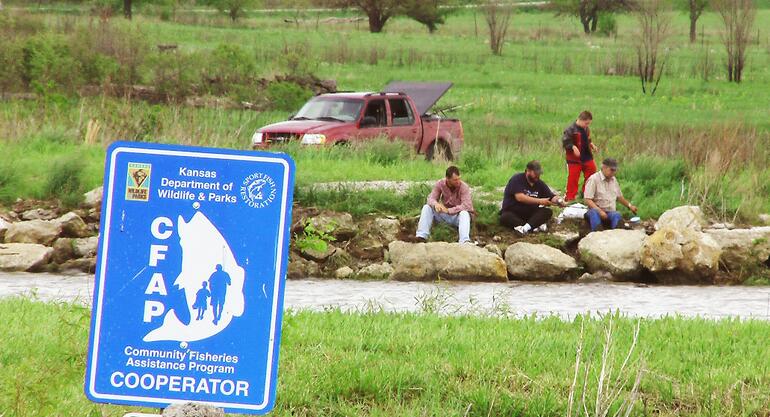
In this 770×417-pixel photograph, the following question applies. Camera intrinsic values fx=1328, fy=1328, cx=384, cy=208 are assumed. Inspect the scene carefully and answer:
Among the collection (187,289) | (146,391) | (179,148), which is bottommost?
(146,391)

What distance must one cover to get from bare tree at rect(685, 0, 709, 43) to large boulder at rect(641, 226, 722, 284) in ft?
163

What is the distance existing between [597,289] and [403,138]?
349 inches

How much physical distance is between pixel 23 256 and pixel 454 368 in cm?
906

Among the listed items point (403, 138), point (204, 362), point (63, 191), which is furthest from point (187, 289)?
point (403, 138)

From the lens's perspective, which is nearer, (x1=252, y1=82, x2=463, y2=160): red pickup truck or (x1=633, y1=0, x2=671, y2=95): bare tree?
(x1=252, y1=82, x2=463, y2=160): red pickup truck

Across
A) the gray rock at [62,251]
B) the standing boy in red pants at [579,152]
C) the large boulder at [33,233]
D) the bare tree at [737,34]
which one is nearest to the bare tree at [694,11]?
the bare tree at [737,34]

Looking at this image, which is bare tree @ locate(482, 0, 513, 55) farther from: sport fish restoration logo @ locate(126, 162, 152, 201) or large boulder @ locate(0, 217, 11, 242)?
sport fish restoration logo @ locate(126, 162, 152, 201)

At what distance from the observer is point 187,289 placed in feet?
15.1

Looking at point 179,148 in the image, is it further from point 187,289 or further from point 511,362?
point 511,362

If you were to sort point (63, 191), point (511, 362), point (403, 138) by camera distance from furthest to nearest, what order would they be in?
point (403, 138) < point (63, 191) < point (511, 362)

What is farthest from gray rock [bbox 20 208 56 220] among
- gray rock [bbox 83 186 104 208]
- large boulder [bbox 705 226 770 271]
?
large boulder [bbox 705 226 770 271]

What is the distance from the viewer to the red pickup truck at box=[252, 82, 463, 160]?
21312 mm

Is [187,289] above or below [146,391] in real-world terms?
above

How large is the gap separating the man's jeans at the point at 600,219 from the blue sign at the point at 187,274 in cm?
1230
